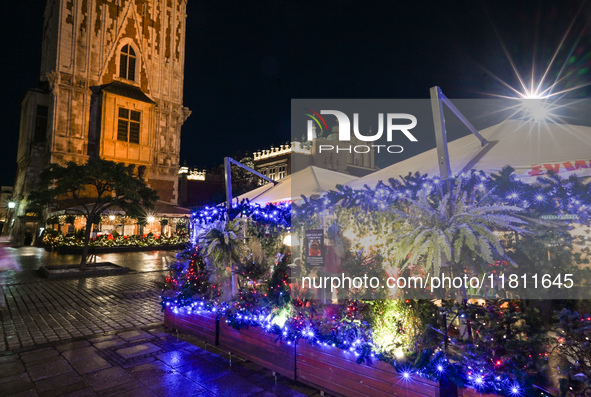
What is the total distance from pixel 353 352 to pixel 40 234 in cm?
2932

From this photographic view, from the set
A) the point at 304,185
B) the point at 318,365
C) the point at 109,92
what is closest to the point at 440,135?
the point at 318,365

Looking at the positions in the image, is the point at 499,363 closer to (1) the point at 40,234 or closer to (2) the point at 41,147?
(1) the point at 40,234

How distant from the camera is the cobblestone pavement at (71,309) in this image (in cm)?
652

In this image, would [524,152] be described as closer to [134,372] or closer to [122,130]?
[134,372]

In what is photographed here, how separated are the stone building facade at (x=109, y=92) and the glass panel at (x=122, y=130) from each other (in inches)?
2.8

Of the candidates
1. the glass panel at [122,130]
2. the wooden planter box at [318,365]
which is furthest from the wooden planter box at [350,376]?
the glass panel at [122,130]

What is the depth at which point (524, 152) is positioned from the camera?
4836 mm

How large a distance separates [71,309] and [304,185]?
21.2 feet

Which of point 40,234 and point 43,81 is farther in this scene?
point 43,81

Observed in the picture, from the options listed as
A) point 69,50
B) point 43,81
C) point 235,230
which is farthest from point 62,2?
point 235,230

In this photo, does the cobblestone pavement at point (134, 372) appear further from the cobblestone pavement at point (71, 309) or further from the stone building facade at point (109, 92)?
the stone building facade at point (109, 92)

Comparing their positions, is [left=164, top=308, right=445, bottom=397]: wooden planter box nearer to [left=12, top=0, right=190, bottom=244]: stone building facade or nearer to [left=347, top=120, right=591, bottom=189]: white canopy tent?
[left=347, top=120, right=591, bottom=189]: white canopy tent

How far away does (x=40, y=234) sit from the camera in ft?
83.9

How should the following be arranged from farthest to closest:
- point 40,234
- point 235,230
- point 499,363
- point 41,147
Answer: point 41,147
point 40,234
point 235,230
point 499,363
